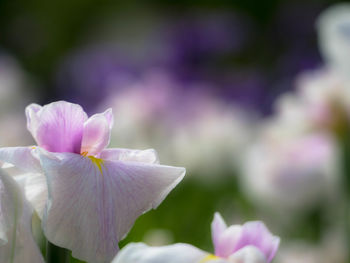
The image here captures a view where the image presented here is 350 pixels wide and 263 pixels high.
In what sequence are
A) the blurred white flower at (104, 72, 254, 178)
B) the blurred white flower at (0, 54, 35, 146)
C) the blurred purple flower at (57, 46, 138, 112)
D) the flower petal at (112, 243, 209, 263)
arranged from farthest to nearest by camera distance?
the blurred purple flower at (57, 46, 138, 112) < the blurred white flower at (0, 54, 35, 146) < the blurred white flower at (104, 72, 254, 178) < the flower petal at (112, 243, 209, 263)

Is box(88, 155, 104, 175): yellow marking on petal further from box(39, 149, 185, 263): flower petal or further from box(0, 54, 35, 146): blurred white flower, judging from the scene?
box(0, 54, 35, 146): blurred white flower

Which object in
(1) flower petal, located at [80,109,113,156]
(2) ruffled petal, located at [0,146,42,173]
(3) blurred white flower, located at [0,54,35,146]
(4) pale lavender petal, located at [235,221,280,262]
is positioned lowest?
(3) blurred white flower, located at [0,54,35,146]

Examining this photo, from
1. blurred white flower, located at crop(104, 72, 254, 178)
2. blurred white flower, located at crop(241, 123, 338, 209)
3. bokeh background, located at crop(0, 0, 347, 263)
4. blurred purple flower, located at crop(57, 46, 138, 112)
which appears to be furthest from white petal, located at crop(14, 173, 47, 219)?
blurred purple flower, located at crop(57, 46, 138, 112)

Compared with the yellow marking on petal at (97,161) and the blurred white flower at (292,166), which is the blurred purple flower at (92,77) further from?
the yellow marking on petal at (97,161)

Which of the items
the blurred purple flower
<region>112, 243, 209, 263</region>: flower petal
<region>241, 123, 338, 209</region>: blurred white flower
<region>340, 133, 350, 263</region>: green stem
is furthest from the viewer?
the blurred purple flower

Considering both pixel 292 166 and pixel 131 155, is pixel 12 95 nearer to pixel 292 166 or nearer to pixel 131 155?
pixel 292 166

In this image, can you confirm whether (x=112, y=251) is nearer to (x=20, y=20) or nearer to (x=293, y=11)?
(x=293, y=11)

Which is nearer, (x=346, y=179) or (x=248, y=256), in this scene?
(x=248, y=256)

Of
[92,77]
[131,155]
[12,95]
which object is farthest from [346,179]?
[92,77]
